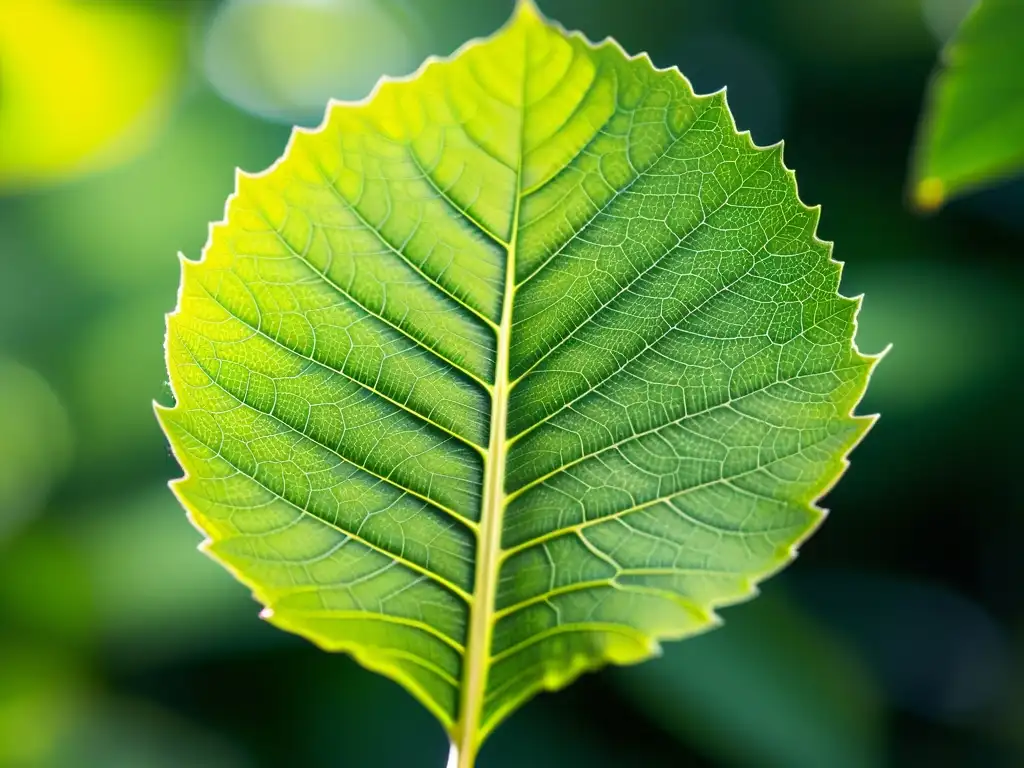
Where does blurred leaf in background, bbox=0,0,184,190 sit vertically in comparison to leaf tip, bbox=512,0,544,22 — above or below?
above

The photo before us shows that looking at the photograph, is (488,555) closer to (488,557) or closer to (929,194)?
(488,557)

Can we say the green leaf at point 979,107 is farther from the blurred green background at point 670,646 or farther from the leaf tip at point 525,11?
the blurred green background at point 670,646

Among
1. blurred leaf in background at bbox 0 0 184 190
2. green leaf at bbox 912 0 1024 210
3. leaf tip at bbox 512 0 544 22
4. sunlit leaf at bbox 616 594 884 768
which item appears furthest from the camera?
sunlit leaf at bbox 616 594 884 768

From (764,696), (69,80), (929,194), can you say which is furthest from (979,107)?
(764,696)

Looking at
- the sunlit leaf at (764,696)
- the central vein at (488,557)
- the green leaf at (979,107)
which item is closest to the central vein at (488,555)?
the central vein at (488,557)

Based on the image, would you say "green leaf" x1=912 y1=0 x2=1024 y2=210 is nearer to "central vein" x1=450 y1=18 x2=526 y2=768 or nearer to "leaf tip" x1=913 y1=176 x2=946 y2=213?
"leaf tip" x1=913 y1=176 x2=946 y2=213

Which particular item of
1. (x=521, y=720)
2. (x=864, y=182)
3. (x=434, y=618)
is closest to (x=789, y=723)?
(x=521, y=720)

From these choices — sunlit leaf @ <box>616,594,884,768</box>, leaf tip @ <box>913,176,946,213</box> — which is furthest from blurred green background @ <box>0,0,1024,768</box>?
leaf tip @ <box>913,176,946,213</box>
